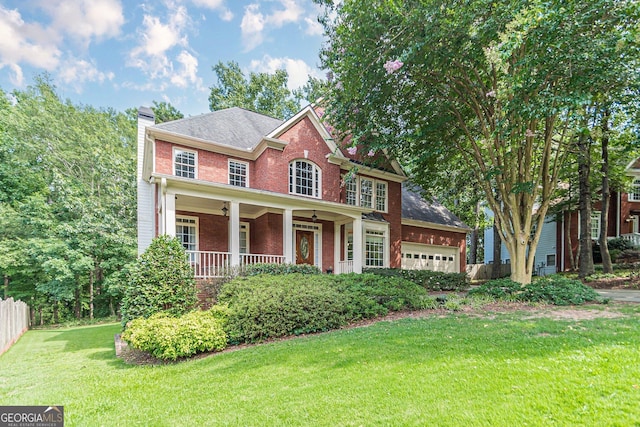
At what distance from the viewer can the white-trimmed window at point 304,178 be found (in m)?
13.9

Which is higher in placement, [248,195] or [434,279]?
[248,195]

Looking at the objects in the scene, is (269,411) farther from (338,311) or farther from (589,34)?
(589,34)

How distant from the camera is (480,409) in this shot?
3.10 meters

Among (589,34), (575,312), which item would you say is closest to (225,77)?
(589,34)

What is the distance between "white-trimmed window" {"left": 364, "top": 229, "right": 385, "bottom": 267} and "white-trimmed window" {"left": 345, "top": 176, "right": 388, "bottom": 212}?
1.37 metres

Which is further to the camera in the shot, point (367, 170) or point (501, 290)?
point (367, 170)

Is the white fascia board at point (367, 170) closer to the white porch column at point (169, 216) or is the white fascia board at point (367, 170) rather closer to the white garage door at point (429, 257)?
the white garage door at point (429, 257)

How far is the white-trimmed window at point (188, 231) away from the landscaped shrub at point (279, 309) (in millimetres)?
4589

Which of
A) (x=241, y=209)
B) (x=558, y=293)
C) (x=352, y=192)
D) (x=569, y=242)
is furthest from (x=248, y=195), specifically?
(x=569, y=242)

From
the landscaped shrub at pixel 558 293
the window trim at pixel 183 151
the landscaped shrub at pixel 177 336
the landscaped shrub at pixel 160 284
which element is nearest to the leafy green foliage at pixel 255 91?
the window trim at pixel 183 151

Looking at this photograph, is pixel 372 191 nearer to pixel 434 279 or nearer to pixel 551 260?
pixel 434 279

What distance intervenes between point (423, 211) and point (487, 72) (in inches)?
410

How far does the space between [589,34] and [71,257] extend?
2291cm

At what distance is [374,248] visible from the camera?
52.7 ft
